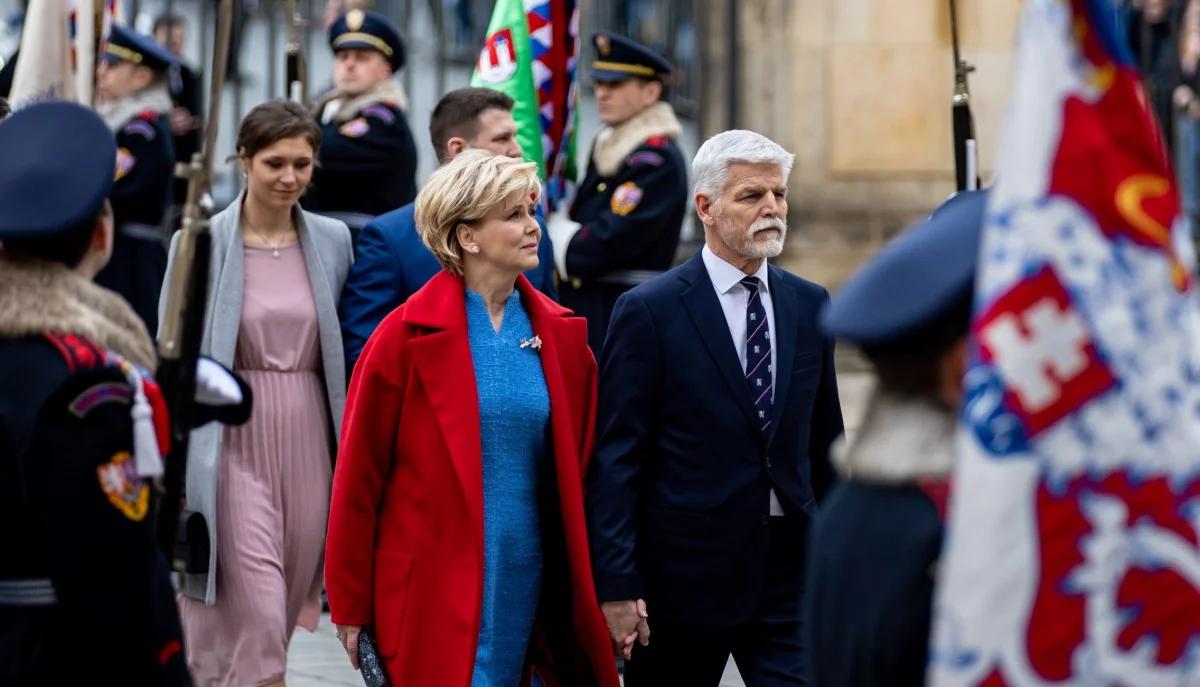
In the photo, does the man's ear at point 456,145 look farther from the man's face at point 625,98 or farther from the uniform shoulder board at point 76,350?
the uniform shoulder board at point 76,350

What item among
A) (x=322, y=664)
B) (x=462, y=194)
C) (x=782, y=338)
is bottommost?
(x=322, y=664)

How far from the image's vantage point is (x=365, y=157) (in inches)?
341

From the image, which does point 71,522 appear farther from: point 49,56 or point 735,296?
point 735,296

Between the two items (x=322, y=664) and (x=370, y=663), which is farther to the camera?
(x=322, y=664)

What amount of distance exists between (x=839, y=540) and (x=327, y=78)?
10.3 metres

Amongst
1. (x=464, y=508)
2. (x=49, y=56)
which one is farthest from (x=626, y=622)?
(x=49, y=56)

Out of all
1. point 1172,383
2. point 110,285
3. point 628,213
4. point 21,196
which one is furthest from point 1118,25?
point 110,285

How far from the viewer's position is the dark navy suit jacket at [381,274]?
21.9ft

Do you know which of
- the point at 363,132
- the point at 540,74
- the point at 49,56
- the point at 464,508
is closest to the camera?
the point at 49,56

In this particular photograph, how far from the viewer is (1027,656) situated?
2.83 metres

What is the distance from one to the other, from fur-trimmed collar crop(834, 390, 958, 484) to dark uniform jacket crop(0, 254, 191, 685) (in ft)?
4.15

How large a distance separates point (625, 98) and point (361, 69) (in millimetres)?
1015

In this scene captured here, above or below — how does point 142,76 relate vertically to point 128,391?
above

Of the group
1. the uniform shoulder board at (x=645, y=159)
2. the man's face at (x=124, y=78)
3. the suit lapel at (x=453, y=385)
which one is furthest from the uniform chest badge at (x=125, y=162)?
the suit lapel at (x=453, y=385)
